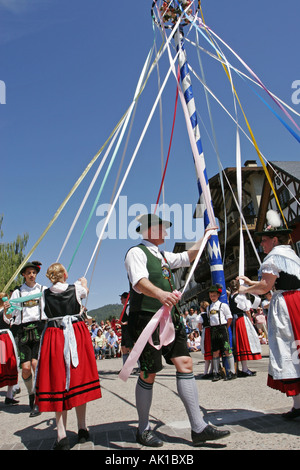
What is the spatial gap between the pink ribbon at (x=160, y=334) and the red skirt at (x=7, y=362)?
12.9 feet

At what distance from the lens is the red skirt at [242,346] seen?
22.4 ft

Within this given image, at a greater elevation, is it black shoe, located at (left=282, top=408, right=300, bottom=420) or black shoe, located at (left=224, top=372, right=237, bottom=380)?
black shoe, located at (left=282, top=408, right=300, bottom=420)

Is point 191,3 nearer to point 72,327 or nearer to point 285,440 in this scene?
point 72,327

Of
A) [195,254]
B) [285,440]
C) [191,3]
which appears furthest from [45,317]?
[191,3]

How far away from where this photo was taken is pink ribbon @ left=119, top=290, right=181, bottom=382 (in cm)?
279

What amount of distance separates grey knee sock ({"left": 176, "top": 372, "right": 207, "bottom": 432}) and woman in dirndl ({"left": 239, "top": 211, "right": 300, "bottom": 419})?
0.85m

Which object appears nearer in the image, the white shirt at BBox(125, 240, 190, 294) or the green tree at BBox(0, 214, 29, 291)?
the white shirt at BBox(125, 240, 190, 294)

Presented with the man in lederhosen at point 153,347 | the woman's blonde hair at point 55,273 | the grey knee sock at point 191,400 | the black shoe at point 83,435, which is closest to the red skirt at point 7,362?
the woman's blonde hair at point 55,273

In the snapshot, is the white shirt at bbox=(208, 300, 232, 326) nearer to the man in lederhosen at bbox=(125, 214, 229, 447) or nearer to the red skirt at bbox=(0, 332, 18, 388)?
the red skirt at bbox=(0, 332, 18, 388)

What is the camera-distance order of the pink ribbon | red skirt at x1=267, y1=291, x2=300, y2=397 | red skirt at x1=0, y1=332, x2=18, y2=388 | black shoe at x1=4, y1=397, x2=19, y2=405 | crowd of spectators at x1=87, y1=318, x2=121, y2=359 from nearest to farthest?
1. the pink ribbon
2. red skirt at x1=267, y1=291, x2=300, y2=397
3. red skirt at x1=0, y1=332, x2=18, y2=388
4. black shoe at x1=4, y1=397, x2=19, y2=405
5. crowd of spectators at x1=87, y1=318, x2=121, y2=359

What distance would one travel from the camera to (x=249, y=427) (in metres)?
3.16

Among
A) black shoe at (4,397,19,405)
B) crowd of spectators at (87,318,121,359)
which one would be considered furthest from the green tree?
black shoe at (4,397,19,405)

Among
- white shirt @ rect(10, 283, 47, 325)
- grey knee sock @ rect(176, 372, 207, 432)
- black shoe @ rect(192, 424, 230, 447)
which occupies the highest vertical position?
white shirt @ rect(10, 283, 47, 325)
